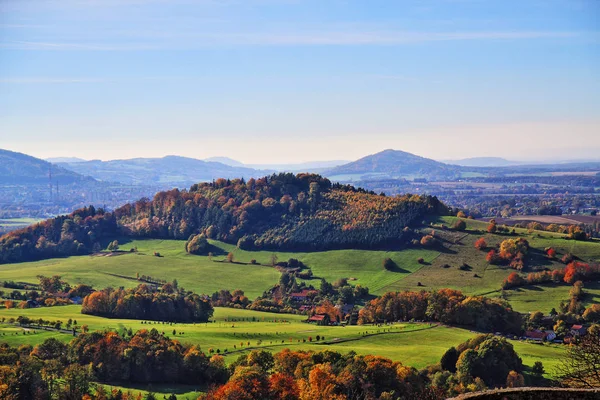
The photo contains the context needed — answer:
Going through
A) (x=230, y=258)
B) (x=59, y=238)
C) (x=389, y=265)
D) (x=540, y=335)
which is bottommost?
(x=540, y=335)

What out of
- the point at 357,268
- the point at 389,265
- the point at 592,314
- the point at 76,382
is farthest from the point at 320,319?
the point at 76,382

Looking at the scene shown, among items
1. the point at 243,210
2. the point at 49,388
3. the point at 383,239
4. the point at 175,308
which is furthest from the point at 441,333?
the point at 243,210

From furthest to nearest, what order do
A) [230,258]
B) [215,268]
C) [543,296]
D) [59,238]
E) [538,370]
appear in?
[59,238]
[230,258]
[215,268]
[543,296]
[538,370]

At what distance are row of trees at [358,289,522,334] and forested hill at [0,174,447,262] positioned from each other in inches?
1625

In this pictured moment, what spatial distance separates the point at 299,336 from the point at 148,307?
27744 mm

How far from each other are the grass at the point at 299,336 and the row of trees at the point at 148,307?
233 cm

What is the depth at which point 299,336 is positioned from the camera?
7912 cm

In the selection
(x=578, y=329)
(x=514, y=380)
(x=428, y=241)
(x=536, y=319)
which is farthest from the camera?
(x=428, y=241)

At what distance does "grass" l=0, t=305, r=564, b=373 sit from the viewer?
70062 mm

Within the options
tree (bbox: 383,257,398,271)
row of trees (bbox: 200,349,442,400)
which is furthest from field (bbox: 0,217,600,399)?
row of trees (bbox: 200,349,442,400)

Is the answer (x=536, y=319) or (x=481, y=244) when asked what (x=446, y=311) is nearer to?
(x=536, y=319)

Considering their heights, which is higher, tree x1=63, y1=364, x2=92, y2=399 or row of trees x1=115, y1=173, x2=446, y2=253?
row of trees x1=115, y1=173, x2=446, y2=253

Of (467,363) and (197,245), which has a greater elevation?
(197,245)

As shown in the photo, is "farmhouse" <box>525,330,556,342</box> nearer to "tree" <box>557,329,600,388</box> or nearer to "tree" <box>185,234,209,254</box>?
"tree" <box>557,329,600,388</box>
